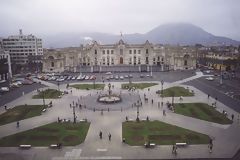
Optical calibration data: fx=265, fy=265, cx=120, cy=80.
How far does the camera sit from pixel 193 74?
114188 millimetres

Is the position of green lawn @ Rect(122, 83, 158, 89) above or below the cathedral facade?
below

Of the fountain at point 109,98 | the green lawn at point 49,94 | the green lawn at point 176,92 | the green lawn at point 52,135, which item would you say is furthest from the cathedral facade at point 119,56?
the green lawn at point 52,135

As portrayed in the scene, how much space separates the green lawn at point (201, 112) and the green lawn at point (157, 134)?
349 inches

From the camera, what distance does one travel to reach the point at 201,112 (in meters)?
56.8

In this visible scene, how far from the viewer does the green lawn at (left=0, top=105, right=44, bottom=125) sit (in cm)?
5399

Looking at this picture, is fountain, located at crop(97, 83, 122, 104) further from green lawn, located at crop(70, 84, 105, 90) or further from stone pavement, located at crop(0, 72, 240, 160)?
green lawn, located at crop(70, 84, 105, 90)

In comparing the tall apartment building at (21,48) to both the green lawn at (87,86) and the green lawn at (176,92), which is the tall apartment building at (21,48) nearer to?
the green lawn at (87,86)

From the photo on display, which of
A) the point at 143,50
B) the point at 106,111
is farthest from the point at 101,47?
the point at 106,111

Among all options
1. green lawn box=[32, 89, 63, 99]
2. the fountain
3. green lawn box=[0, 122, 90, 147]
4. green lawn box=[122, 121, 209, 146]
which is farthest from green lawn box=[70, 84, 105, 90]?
green lawn box=[122, 121, 209, 146]

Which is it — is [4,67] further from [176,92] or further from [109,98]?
[176,92]

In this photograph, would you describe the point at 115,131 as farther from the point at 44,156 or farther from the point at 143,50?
the point at 143,50

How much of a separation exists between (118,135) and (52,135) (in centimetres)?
1108

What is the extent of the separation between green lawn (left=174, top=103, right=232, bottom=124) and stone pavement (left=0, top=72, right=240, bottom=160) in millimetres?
2070

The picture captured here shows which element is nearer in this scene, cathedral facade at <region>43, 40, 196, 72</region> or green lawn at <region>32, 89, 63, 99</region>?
green lawn at <region>32, 89, 63, 99</region>
